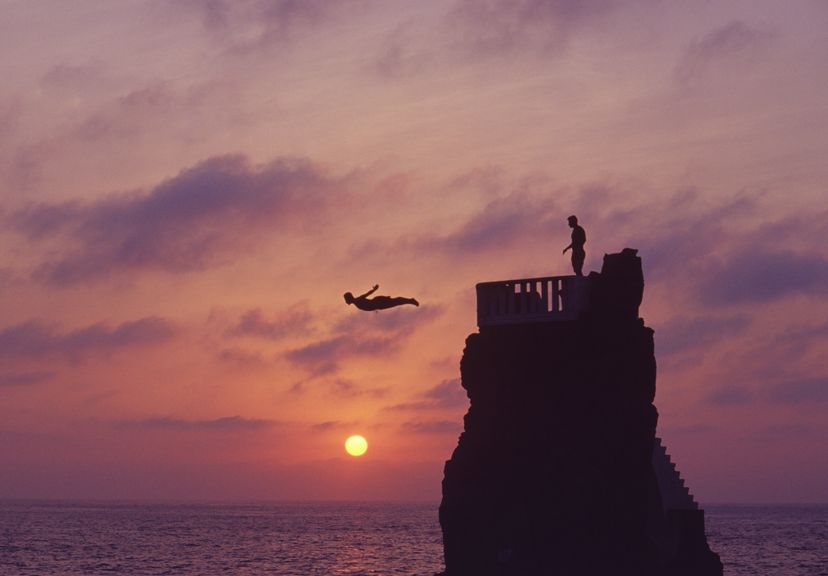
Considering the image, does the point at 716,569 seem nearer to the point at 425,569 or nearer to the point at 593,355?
the point at 593,355

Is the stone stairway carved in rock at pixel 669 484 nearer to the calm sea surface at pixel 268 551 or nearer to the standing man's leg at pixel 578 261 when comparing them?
the standing man's leg at pixel 578 261

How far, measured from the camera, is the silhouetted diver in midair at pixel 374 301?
33.1m

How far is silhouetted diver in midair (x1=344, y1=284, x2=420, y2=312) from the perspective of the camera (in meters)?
33.1

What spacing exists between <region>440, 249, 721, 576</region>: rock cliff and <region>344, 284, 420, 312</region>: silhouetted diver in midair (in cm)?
208

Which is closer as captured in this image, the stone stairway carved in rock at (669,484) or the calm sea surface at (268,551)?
the stone stairway carved in rock at (669,484)

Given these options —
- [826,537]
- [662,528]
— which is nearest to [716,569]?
[662,528]

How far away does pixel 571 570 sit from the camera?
30.9 metres

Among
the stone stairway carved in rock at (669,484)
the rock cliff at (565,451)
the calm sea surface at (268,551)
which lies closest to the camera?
the rock cliff at (565,451)

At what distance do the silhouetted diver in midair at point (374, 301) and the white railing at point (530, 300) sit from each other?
1.87 metres

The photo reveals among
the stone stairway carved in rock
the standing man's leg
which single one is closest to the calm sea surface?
the stone stairway carved in rock

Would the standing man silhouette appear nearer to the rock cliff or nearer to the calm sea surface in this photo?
the rock cliff

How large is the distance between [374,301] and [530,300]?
159 inches

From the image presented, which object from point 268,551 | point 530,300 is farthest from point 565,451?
point 268,551

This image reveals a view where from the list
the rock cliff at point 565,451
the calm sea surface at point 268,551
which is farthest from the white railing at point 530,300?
the calm sea surface at point 268,551
